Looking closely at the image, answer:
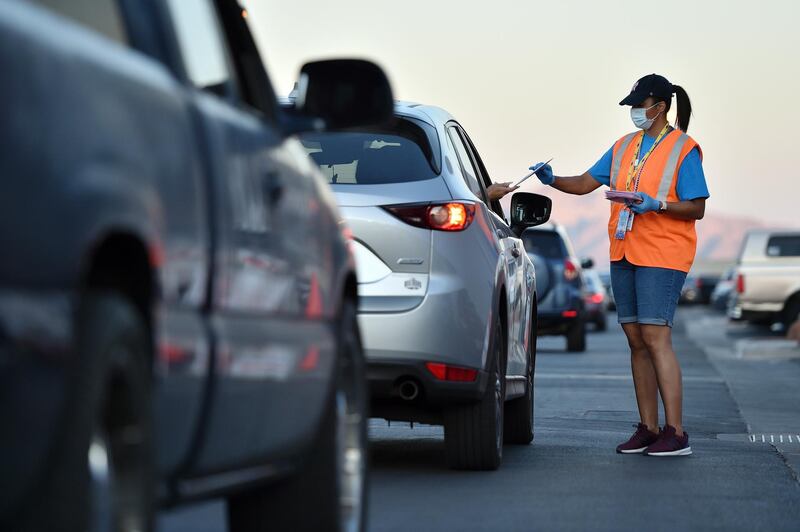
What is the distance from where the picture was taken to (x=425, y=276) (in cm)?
810

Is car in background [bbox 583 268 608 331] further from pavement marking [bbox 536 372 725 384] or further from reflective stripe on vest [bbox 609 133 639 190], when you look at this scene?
reflective stripe on vest [bbox 609 133 639 190]

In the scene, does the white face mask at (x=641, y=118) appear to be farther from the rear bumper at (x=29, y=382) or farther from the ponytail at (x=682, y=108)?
the rear bumper at (x=29, y=382)

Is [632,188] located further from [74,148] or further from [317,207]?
[74,148]

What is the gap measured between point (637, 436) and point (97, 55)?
7.20 m

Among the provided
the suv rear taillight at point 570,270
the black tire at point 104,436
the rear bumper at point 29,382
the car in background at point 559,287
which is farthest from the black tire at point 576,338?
the rear bumper at point 29,382

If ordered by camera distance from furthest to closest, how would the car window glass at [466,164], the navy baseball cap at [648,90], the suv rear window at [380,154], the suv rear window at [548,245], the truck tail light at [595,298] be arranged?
1. the truck tail light at [595,298]
2. the suv rear window at [548,245]
3. the navy baseball cap at [648,90]
4. the car window glass at [466,164]
5. the suv rear window at [380,154]

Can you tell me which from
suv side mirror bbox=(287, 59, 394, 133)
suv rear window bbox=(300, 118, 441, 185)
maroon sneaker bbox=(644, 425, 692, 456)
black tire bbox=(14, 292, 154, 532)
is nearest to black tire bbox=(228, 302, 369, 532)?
suv side mirror bbox=(287, 59, 394, 133)

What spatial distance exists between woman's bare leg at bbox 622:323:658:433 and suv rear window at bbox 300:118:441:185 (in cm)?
225

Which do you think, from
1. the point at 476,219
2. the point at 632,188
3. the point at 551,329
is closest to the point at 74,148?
the point at 476,219

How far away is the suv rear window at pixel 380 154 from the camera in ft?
27.3

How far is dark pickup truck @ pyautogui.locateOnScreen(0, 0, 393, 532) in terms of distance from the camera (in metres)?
2.81

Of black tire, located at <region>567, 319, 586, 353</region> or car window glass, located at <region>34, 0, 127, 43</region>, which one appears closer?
car window glass, located at <region>34, 0, 127, 43</region>

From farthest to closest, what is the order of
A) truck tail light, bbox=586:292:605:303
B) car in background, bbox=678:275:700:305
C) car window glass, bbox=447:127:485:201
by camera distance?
car in background, bbox=678:275:700:305
truck tail light, bbox=586:292:605:303
car window glass, bbox=447:127:485:201

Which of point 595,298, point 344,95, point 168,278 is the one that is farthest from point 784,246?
point 168,278
